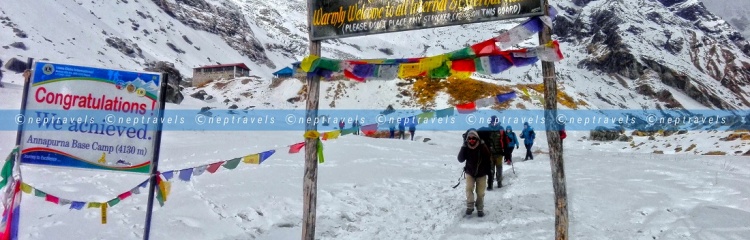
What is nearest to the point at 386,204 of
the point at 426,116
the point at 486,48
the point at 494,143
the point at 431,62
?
the point at 494,143

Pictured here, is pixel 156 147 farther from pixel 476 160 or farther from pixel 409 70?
pixel 476 160

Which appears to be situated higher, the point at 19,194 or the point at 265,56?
the point at 265,56

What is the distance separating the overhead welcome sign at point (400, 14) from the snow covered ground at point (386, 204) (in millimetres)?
3476

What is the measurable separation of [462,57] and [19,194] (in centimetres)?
525

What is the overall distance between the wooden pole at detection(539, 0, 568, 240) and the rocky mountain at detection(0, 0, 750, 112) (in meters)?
38.5

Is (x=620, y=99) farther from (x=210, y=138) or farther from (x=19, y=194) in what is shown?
(x=19, y=194)

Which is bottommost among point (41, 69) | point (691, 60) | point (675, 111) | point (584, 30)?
point (41, 69)

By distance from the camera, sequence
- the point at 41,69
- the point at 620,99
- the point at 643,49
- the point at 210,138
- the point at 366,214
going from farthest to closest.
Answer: the point at 643,49
the point at 620,99
the point at 210,138
the point at 366,214
the point at 41,69

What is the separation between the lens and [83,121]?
502 centimetres

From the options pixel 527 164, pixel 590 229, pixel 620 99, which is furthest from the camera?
pixel 620 99

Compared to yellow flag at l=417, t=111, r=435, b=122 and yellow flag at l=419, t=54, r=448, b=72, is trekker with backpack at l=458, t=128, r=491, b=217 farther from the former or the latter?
yellow flag at l=419, t=54, r=448, b=72

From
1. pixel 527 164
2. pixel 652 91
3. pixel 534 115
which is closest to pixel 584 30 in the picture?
pixel 652 91

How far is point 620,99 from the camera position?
98438 mm

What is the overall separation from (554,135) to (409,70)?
76.3 inches
